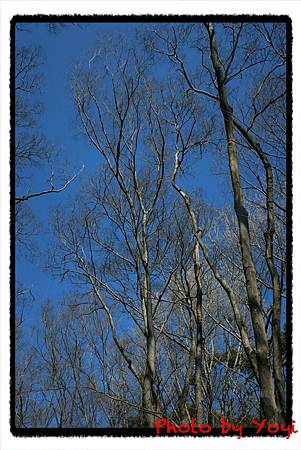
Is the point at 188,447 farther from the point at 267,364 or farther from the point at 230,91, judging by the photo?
the point at 230,91

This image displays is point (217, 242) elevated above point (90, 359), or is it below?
above

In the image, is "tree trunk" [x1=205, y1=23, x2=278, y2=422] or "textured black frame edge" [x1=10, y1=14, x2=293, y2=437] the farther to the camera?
"tree trunk" [x1=205, y1=23, x2=278, y2=422]

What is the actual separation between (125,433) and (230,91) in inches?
92.5

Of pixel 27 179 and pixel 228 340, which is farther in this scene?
pixel 228 340

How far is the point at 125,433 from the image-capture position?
2383 mm

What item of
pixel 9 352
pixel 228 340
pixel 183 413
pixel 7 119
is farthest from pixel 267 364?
pixel 228 340

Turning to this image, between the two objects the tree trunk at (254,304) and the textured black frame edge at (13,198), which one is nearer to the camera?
the textured black frame edge at (13,198)

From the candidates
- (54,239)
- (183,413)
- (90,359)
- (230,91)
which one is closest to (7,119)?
(230,91)

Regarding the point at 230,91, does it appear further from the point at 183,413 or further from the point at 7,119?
the point at 183,413

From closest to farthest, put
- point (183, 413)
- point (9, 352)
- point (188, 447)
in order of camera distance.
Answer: point (188, 447) → point (9, 352) → point (183, 413)

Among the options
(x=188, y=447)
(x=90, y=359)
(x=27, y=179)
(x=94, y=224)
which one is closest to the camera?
(x=188, y=447)

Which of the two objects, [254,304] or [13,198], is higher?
[13,198]

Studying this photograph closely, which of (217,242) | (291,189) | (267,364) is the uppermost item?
(217,242)

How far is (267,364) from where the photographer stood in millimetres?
2654
